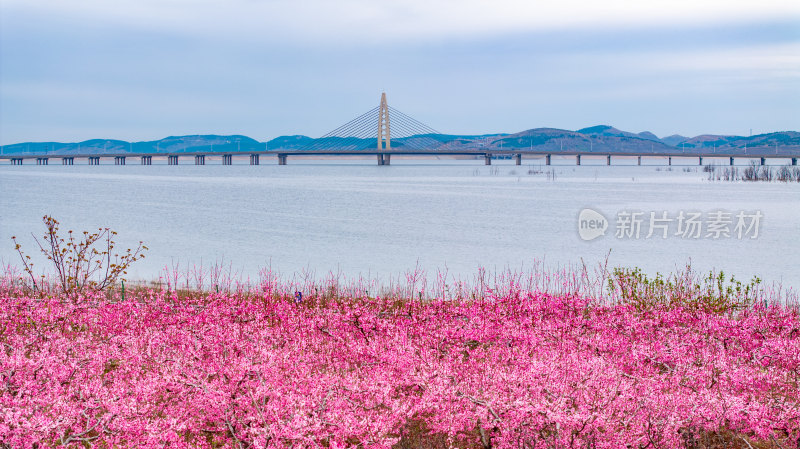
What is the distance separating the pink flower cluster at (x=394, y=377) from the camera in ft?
19.6

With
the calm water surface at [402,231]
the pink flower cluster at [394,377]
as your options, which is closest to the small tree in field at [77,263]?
the pink flower cluster at [394,377]

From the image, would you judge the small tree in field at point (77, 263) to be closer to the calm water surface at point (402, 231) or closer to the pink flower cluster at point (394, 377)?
the pink flower cluster at point (394, 377)

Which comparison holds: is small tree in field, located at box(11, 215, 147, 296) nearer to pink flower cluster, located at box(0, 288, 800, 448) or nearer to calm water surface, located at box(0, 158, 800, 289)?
pink flower cluster, located at box(0, 288, 800, 448)

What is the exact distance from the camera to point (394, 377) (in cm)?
749

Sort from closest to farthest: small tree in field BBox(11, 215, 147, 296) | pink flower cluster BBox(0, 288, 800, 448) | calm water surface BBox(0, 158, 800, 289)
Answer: pink flower cluster BBox(0, 288, 800, 448) < small tree in field BBox(11, 215, 147, 296) < calm water surface BBox(0, 158, 800, 289)

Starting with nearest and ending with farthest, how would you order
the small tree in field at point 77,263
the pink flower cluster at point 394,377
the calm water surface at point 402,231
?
the pink flower cluster at point 394,377 → the small tree in field at point 77,263 → the calm water surface at point 402,231

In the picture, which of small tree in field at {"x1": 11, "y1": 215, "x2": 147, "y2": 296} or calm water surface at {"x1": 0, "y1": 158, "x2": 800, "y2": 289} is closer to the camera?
small tree in field at {"x1": 11, "y1": 215, "x2": 147, "y2": 296}

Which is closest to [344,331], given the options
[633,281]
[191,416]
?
[191,416]

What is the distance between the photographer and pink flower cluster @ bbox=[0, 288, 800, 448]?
598 cm

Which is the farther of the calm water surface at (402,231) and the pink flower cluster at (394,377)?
the calm water surface at (402,231)

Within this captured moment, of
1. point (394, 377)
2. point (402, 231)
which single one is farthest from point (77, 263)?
point (402, 231)

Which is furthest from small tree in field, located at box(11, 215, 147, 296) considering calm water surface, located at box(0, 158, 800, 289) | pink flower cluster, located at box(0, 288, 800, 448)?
calm water surface, located at box(0, 158, 800, 289)

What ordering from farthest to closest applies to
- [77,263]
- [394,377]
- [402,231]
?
1. [402,231]
2. [77,263]
3. [394,377]

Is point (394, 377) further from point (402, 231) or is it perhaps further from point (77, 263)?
point (402, 231)
